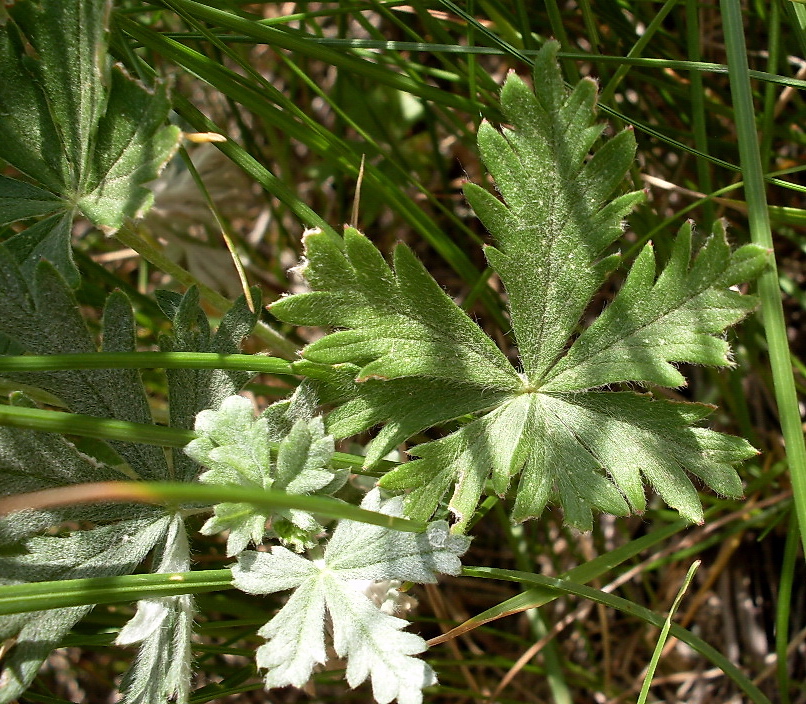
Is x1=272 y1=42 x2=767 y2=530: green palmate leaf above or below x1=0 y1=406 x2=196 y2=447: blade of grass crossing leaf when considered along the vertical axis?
above

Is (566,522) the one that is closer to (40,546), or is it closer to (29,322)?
(40,546)

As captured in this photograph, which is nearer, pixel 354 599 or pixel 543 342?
pixel 354 599

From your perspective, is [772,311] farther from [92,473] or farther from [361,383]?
[92,473]

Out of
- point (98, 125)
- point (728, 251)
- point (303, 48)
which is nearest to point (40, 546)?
point (98, 125)

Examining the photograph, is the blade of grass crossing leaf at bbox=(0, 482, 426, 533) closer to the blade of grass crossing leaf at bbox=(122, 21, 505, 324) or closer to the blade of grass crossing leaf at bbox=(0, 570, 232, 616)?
the blade of grass crossing leaf at bbox=(0, 570, 232, 616)

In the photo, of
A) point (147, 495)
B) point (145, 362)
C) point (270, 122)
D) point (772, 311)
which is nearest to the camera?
point (147, 495)

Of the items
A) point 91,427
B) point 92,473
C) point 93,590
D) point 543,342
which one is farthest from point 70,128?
point 543,342

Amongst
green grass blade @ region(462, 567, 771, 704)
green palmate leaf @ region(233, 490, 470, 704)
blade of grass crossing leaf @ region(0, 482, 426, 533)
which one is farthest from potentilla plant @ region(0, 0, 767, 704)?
blade of grass crossing leaf @ region(0, 482, 426, 533)
